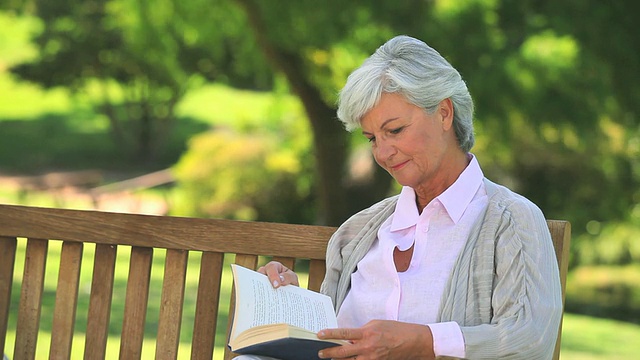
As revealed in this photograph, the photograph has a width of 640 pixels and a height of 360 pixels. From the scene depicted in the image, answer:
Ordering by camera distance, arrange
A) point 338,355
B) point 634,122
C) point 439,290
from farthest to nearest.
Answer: point 634,122 → point 439,290 → point 338,355

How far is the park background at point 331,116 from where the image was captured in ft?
32.3

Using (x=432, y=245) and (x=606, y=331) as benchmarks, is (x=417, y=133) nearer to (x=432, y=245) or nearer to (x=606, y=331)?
(x=432, y=245)

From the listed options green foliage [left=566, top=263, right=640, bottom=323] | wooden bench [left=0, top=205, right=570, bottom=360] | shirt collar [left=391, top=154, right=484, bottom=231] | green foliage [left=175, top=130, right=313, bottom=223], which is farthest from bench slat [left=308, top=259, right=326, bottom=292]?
green foliage [left=175, top=130, right=313, bottom=223]

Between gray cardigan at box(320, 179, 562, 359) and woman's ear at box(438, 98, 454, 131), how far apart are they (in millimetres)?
221

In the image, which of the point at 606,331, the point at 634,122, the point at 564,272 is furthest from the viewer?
the point at 634,122

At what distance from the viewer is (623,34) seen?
32.3ft

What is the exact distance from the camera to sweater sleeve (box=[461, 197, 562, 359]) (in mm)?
2586

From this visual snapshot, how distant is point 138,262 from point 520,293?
4.17 feet

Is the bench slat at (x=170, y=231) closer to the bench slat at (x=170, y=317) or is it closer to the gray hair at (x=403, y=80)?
the bench slat at (x=170, y=317)

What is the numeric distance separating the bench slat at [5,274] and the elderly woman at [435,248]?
3.30 feet

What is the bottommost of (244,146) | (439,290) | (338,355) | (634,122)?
(338,355)

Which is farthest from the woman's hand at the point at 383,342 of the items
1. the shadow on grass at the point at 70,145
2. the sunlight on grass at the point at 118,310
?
the shadow on grass at the point at 70,145

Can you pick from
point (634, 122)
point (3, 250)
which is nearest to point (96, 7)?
point (634, 122)

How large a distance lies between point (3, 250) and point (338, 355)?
55.9 inches
